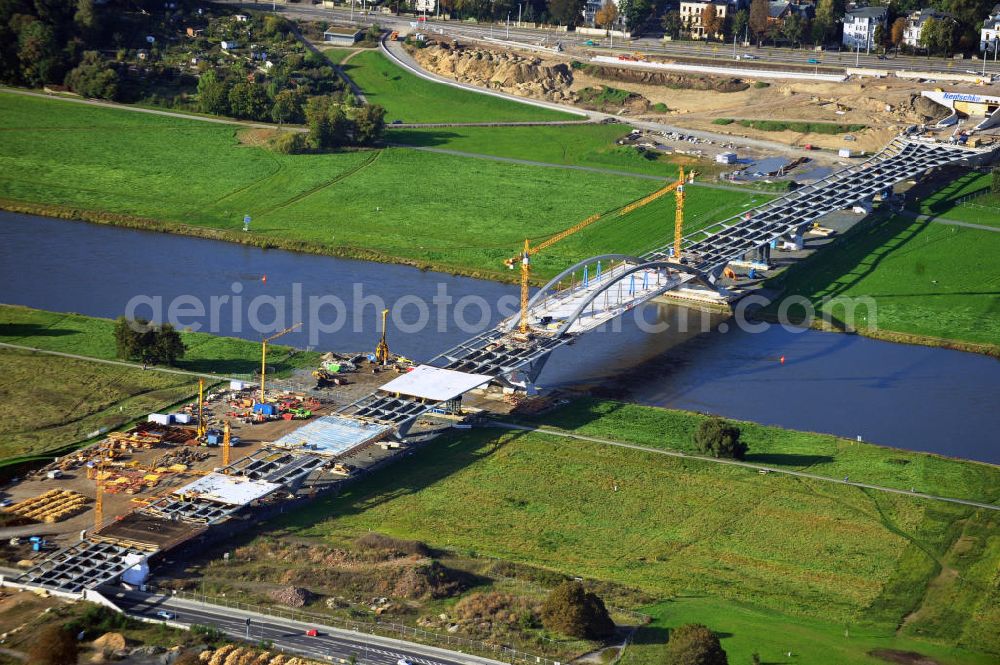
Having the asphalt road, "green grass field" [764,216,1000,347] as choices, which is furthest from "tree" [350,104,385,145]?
the asphalt road

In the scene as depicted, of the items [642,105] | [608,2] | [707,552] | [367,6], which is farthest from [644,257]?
[367,6]

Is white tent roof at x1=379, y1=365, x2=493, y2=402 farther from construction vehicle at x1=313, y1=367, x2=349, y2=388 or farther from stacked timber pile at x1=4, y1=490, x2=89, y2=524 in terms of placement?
stacked timber pile at x1=4, y1=490, x2=89, y2=524

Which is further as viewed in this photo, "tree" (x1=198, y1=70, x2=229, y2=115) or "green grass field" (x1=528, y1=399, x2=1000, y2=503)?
"tree" (x1=198, y1=70, x2=229, y2=115)

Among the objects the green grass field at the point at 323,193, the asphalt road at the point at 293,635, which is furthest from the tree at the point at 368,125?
the asphalt road at the point at 293,635

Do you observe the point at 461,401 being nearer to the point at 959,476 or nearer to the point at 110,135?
the point at 959,476

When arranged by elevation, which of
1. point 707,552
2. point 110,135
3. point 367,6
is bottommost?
point 707,552

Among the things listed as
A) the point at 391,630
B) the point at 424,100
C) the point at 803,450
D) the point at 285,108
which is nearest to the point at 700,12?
the point at 424,100
